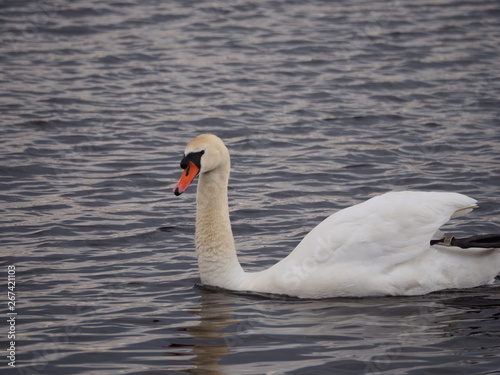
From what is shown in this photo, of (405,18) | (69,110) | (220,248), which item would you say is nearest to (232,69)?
(69,110)

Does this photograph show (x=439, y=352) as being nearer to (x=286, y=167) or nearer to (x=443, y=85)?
(x=286, y=167)

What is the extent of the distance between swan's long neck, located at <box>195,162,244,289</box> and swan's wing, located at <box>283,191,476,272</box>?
585 mm

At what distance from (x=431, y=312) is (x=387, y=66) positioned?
9.33 m

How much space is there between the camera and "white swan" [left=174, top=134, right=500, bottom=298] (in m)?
7.98

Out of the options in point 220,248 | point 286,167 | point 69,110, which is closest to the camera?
point 220,248

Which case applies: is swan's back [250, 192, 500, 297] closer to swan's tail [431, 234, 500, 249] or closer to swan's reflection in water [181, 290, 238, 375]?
swan's tail [431, 234, 500, 249]

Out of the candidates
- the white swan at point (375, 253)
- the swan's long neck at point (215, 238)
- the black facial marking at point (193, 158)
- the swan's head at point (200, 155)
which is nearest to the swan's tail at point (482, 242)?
the white swan at point (375, 253)

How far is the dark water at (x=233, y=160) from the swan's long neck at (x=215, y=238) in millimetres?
196

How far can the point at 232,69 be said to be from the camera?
54.7 feet

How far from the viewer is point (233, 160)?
12.6 meters

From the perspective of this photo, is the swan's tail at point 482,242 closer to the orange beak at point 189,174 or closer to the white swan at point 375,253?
the white swan at point 375,253

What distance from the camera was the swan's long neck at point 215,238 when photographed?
27.6 feet

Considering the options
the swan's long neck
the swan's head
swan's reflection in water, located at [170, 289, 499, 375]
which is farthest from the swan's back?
the swan's head

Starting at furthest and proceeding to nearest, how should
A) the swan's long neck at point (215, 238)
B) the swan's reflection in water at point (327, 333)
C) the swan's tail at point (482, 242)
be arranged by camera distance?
the swan's long neck at point (215, 238) < the swan's tail at point (482, 242) < the swan's reflection in water at point (327, 333)
